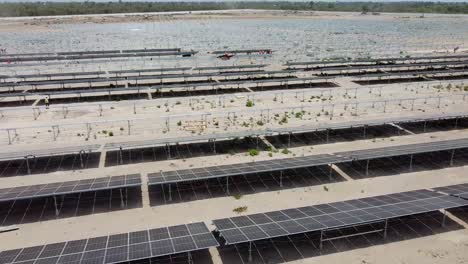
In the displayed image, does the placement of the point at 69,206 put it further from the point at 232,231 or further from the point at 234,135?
the point at 234,135

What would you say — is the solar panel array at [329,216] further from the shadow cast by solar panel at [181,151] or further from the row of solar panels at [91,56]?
the row of solar panels at [91,56]

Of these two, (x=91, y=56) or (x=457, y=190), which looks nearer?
(x=457, y=190)

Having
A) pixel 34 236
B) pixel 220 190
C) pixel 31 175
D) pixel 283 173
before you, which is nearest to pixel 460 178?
pixel 283 173

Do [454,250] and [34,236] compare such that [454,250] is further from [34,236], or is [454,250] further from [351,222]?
[34,236]

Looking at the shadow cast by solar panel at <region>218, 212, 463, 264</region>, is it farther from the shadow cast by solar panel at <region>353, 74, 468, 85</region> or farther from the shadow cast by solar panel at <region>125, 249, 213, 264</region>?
the shadow cast by solar panel at <region>353, 74, 468, 85</region>

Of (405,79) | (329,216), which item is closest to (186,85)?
(405,79)

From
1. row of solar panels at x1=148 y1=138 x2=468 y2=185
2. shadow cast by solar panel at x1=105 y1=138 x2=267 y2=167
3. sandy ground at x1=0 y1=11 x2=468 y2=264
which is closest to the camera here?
sandy ground at x1=0 y1=11 x2=468 y2=264

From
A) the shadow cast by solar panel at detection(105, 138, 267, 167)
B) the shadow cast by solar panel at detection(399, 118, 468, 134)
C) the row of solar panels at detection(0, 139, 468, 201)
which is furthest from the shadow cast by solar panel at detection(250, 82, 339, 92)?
the row of solar panels at detection(0, 139, 468, 201)
